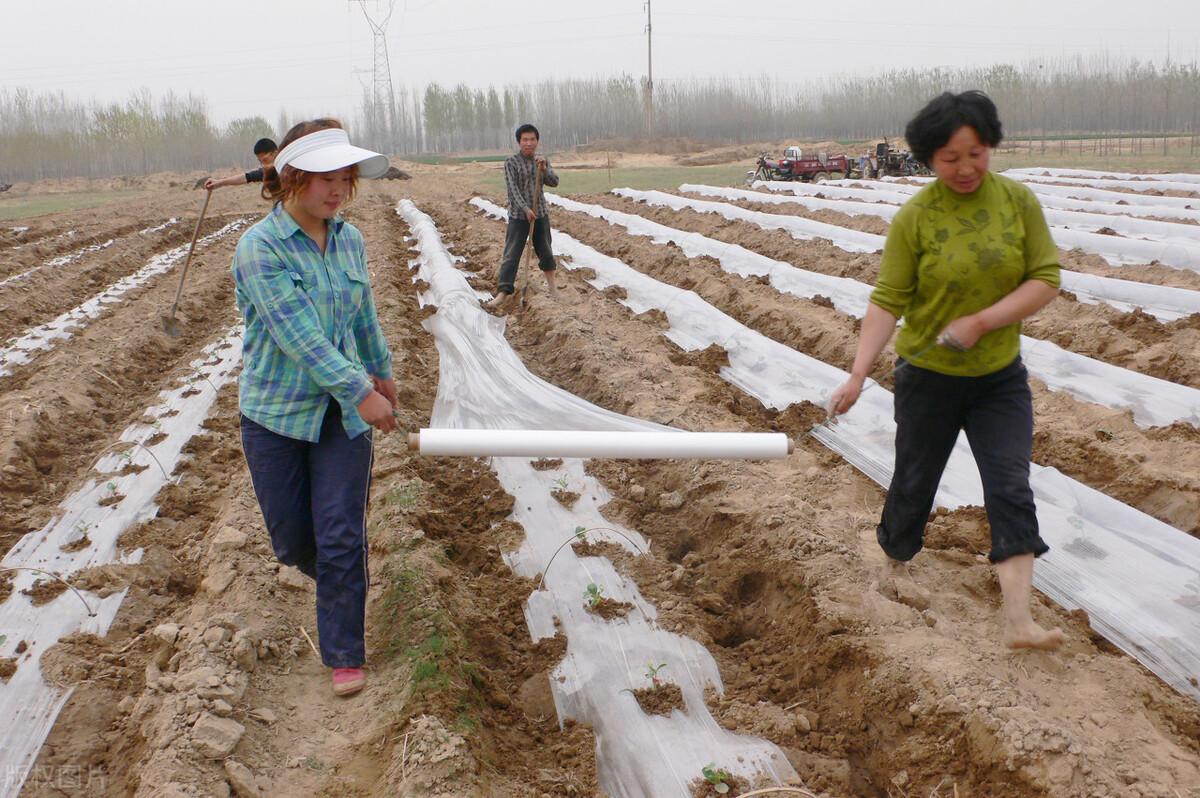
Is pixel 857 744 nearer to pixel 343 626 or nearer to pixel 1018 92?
pixel 343 626

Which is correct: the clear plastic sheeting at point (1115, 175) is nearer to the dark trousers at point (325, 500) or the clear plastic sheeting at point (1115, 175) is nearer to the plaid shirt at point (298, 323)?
the plaid shirt at point (298, 323)

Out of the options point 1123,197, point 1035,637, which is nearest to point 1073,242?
point 1123,197

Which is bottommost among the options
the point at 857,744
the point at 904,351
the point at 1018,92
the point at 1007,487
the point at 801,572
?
the point at 857,744

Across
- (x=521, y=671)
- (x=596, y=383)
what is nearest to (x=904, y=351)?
(x=521, y=671)

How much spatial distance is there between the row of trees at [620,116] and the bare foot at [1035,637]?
42.8 m

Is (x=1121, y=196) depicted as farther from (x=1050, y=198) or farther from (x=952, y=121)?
(x=952, y=121)

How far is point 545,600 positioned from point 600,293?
231 inches

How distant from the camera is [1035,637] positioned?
9.36 feet

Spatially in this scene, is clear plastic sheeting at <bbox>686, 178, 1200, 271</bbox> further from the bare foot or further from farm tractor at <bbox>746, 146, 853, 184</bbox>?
farm tractor at <bbox>746, 146, 853, 184</bbox>

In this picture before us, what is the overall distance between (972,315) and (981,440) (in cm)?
41

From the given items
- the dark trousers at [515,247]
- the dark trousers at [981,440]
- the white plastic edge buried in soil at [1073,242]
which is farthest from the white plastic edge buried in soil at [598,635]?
the white plastic edge buried in soil at [1073,242]

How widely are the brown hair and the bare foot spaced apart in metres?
2.49

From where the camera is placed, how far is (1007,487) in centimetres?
279

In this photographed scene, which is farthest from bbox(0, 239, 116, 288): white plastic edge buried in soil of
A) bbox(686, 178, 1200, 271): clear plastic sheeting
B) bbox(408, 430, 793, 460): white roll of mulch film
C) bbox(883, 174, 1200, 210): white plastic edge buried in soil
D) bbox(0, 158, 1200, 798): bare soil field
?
bbox(883, 174, 1200, 210): white plastic edge buried in soil
